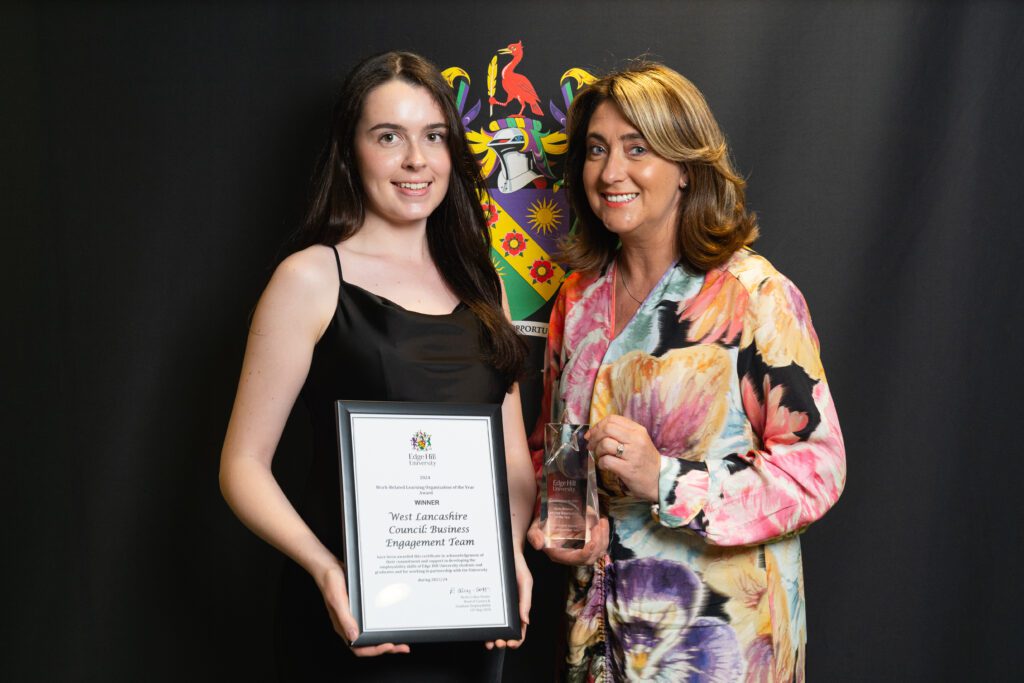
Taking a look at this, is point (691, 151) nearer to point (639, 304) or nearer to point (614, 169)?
point (614, 169)

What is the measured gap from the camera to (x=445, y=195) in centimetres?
199

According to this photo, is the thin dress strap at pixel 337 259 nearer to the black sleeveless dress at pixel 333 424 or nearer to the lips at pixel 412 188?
the black sleeveless dress at pixel 333 424

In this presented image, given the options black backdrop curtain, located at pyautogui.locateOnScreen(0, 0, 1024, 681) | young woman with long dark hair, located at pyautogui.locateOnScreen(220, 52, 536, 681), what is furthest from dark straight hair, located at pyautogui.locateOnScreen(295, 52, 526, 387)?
black backdrop curtain, located at pyautogui.locateOnScreen(0, 0, 1024, 681)

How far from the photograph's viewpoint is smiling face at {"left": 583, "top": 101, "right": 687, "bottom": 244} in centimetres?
189

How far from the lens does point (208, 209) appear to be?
7.75ft

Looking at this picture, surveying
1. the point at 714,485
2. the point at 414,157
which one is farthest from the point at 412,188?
the point at 714,485

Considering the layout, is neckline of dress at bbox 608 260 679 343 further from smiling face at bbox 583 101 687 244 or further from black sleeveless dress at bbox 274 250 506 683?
black sleeveless dress at bbox 274 250 506 683

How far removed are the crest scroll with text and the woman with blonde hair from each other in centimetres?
37

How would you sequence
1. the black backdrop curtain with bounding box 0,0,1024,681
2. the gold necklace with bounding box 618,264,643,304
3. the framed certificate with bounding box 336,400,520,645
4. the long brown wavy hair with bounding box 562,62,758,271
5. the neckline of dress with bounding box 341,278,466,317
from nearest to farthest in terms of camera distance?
the framed certificate with bounding box 336,400,520,645 → the neckline of dress with bounding box 341,278,466,317 → the long brown wavy hair with bounding box 562,62,758,271 → the gold necklace with bounding box 618,264,643,304 → the black backdrop curtain with bounding box 0,0,1024,681

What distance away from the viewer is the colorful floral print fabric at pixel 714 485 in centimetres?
177

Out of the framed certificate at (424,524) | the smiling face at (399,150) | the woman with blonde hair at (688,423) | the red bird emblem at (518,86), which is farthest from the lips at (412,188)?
the red bird emblem at (518,86)

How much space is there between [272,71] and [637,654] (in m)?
1.59

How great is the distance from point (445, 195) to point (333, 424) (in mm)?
550

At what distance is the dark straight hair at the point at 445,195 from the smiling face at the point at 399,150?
0.02 m
